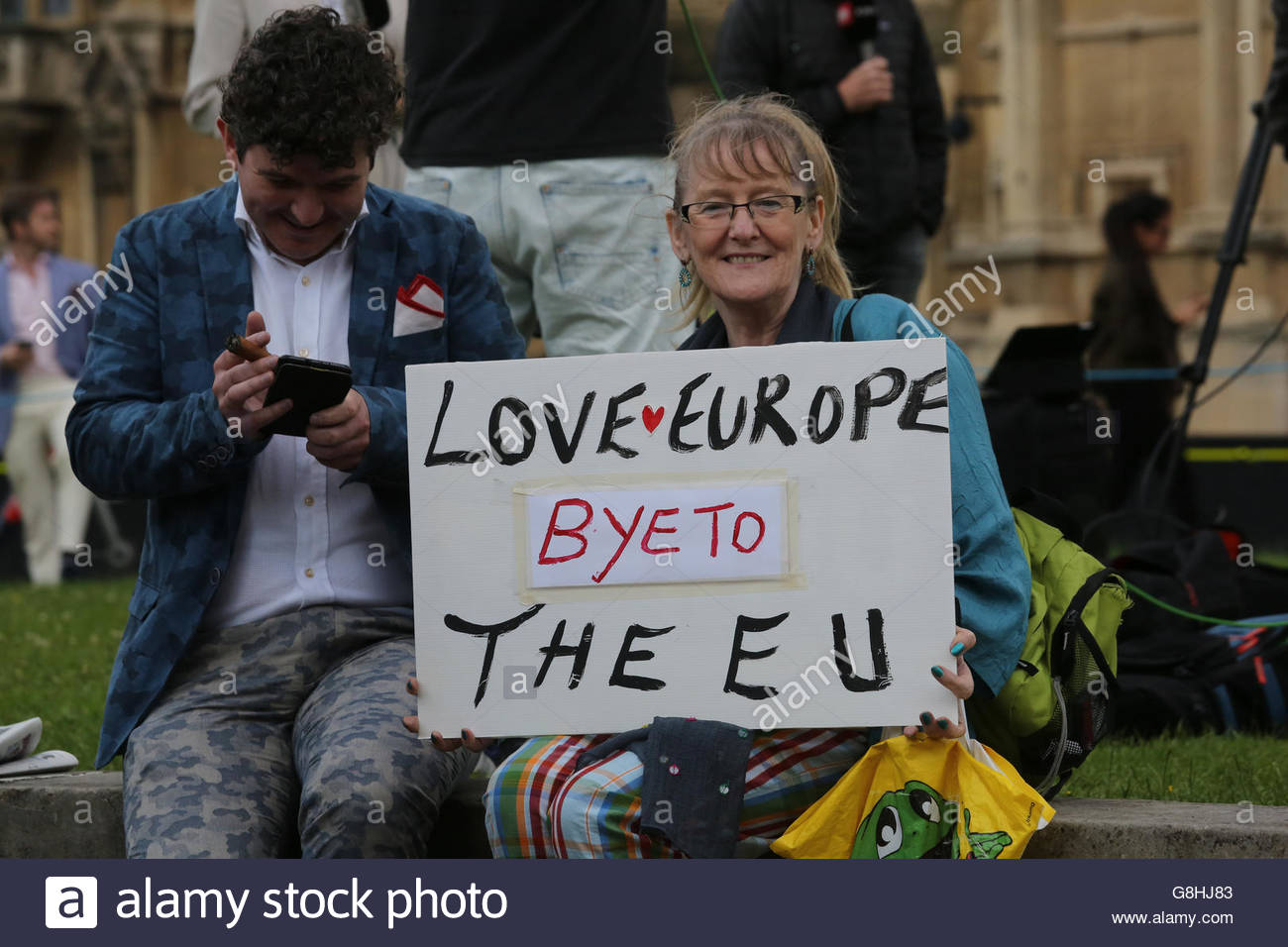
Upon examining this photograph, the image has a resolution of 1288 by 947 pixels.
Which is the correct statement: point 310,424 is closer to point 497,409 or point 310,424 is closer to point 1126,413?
point 497,409

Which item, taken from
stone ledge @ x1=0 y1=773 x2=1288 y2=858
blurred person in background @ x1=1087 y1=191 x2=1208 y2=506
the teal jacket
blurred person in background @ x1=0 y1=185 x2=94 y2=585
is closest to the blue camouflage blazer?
stone ledge @ x1=0 y1=773 x2=1288 y2=858

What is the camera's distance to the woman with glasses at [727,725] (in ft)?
10.2

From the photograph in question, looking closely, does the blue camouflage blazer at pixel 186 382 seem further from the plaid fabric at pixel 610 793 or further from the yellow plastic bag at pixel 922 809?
the yellow plastic bag at pixel 922 809

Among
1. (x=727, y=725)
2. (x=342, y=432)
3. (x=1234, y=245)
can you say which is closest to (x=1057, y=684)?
(x=727, y=725)

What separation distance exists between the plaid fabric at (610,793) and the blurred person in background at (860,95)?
2924 millimetres

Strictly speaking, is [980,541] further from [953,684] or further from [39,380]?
[39,380]

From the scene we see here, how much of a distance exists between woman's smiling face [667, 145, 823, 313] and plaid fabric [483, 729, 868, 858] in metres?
0.76

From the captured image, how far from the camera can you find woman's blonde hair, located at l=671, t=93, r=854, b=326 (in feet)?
11.3

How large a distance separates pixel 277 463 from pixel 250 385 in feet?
1.23

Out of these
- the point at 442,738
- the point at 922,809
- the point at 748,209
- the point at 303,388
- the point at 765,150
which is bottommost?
the point at 922,809

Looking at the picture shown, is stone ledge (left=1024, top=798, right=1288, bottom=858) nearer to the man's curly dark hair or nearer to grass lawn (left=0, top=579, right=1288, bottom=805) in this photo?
grass lawn (left=0, top=579, right=1288, bottom=805)

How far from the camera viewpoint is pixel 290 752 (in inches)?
137

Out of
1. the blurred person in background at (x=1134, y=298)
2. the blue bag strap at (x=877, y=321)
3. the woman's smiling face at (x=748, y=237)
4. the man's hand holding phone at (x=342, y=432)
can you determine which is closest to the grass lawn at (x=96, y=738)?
the blue bag strap at (x=877, y=321)
